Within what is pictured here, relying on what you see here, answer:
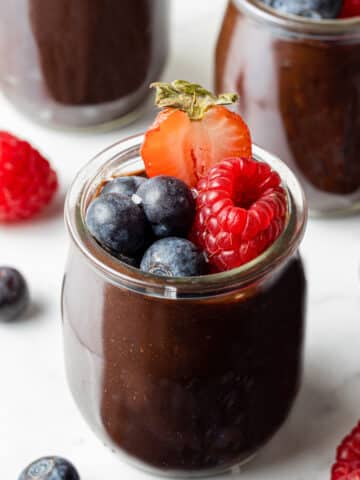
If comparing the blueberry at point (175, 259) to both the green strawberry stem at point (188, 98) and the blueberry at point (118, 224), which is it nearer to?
the blueberry at point (118, 224)

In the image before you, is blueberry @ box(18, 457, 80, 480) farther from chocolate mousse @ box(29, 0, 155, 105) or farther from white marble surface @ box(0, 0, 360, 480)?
chocolate mousse @ box(29, 0, 155, 105)

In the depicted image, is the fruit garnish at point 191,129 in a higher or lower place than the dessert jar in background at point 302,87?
higher

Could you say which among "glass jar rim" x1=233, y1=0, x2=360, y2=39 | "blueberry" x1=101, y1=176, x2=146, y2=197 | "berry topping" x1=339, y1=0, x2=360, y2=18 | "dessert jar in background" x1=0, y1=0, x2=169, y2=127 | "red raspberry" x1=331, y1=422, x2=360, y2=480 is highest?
"blueberry" x1=101, y1=176, x2=146, y2=197

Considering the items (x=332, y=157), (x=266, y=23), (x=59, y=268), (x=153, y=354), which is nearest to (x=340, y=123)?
(x=332, y=157)

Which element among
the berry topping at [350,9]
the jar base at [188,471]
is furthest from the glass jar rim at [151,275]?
the berry topping at [350,9]

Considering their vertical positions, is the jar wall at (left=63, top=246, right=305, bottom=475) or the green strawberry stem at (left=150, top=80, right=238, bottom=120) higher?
the green strawberry stem at (left=150, top=80, right=238, bottom=120)

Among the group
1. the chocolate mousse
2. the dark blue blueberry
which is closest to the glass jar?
the dark blue blueberry

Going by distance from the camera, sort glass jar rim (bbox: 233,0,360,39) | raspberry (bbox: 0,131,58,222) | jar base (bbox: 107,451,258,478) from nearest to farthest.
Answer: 1. jar base (bbox: 107,451,258,478)
2. glass jar rim (bbox: 233,0,360,39)
3. raspberry (bbox: 0,131,58,222)
